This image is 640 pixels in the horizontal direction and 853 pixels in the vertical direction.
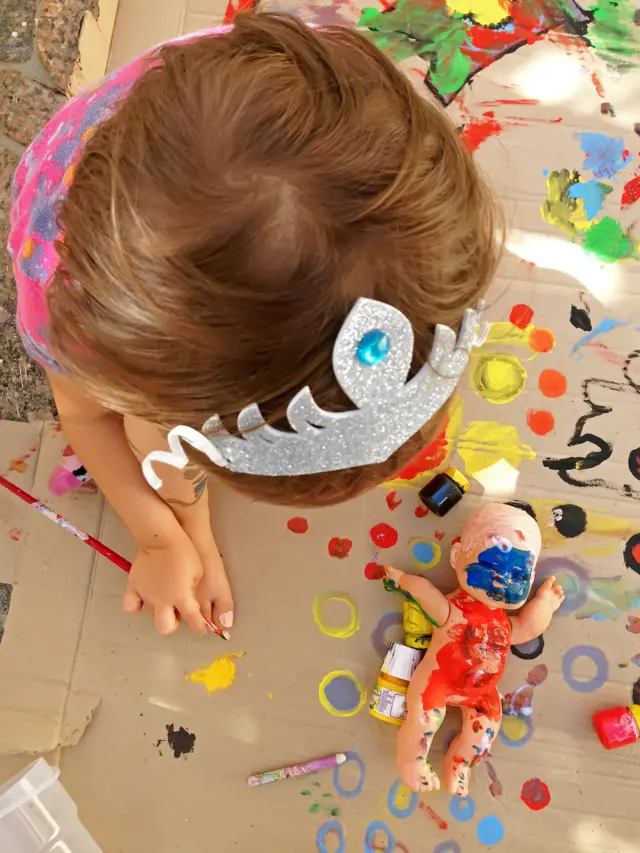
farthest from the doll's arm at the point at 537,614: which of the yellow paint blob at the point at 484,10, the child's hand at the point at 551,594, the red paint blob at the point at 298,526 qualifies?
the yellow paint blob at the point at 484,10

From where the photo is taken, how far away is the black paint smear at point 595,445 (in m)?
1.03

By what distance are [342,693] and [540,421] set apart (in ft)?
1.58

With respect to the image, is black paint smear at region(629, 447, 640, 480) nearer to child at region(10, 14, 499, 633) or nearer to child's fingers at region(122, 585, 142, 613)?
child at region(10, 14, 499, 633)

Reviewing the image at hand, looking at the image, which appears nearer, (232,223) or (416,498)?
(232,223)

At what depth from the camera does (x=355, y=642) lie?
3.25 ft

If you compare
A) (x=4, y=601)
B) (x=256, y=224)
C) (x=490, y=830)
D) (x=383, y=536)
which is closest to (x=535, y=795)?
(x=490, y=830)

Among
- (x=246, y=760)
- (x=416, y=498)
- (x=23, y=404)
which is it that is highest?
(x=23, y=404)

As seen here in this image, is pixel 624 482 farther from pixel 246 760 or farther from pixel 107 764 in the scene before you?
pixel 107 764

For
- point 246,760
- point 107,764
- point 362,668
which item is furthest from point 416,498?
point 107,764

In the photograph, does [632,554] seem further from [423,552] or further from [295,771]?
[295,771]

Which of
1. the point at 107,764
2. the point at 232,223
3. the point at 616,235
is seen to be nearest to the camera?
the point at 232,223

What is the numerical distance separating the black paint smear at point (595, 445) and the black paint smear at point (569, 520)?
36 millimetres

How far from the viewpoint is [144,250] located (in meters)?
0.43

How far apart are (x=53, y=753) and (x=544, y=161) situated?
1.12 m
